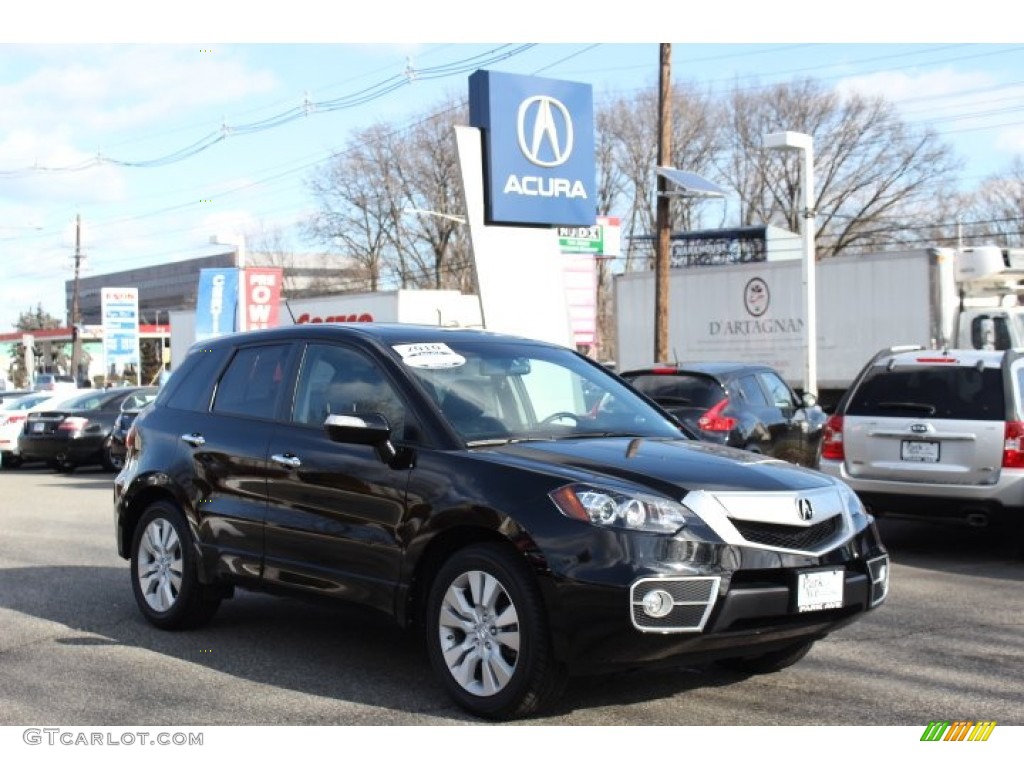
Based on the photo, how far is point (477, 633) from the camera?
5383 millimetres

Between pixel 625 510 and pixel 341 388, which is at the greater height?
pixel 341 388

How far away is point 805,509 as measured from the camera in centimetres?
543

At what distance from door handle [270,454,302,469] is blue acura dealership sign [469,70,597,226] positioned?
10511mm

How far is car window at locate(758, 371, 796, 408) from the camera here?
13.6 meters

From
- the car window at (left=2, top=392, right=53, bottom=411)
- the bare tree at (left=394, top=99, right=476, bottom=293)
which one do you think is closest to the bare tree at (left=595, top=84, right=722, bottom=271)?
the bare tree at (left=394, top=99, right=476, bottom=293)

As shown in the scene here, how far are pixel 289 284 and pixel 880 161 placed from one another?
4550 cm

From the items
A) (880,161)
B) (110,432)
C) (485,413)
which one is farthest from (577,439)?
(880,161)

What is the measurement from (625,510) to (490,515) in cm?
60

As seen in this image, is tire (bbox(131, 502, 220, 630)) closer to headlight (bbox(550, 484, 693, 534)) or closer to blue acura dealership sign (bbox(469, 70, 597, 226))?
headlight (bbox(550, 484, 693, 534))

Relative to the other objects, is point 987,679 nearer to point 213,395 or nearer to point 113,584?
point 213,395

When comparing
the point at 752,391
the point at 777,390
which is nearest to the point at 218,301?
the point at 777,390

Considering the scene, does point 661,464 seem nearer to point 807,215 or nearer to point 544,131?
point 544,131

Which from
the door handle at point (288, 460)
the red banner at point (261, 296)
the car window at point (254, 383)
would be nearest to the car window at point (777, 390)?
the car window at point (254, 383)

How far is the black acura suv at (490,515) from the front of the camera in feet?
16.7
